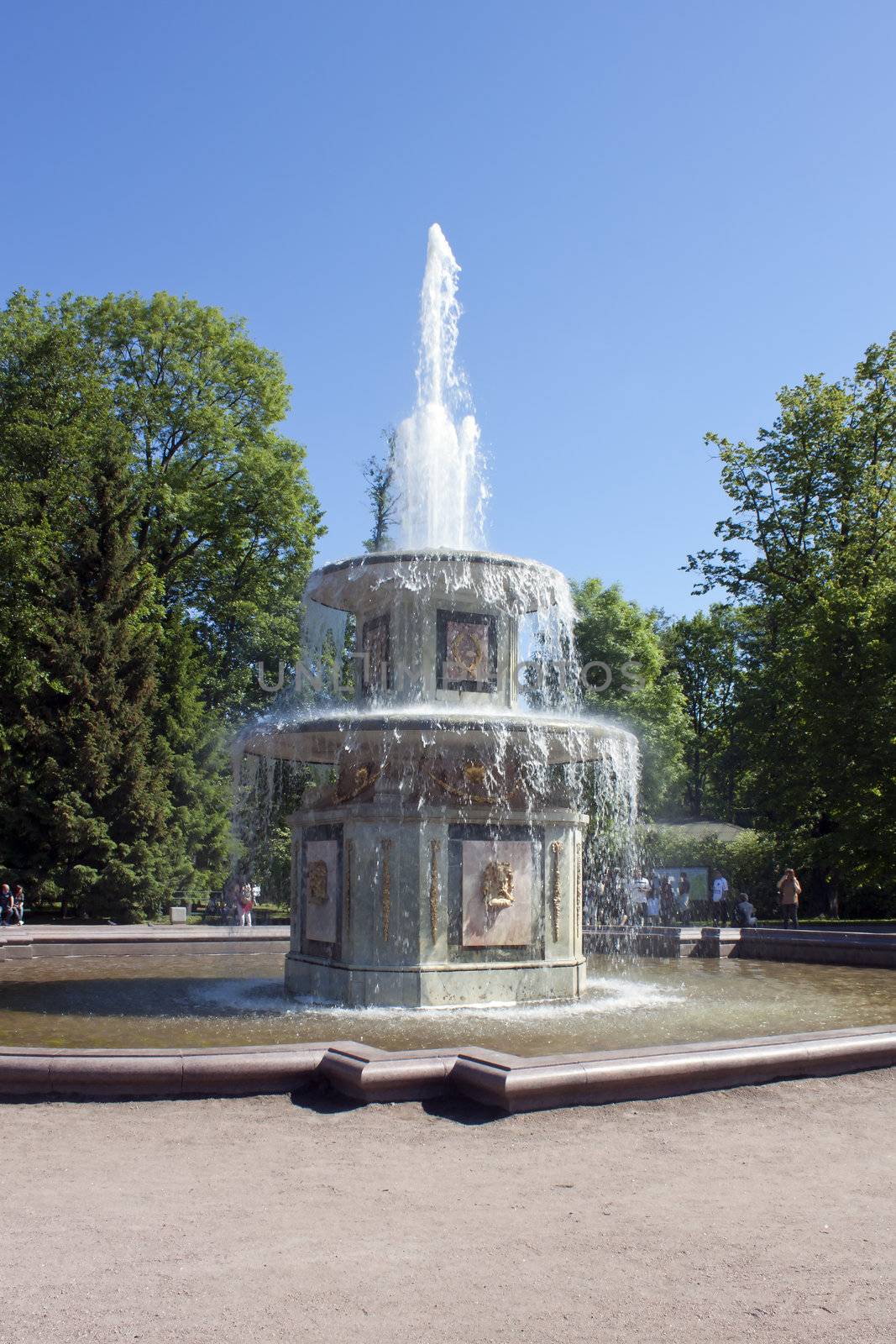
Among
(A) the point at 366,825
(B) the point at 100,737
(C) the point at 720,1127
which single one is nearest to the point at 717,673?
(B) the point at 100,737

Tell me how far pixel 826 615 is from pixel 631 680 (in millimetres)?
9351

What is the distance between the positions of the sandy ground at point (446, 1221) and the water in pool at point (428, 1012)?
7.33 ft

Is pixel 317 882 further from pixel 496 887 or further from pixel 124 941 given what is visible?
pixel 124 941

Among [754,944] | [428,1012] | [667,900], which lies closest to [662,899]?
[667,900]

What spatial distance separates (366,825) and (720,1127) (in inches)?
237

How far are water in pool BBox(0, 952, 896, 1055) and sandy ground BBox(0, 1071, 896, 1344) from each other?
2233mm

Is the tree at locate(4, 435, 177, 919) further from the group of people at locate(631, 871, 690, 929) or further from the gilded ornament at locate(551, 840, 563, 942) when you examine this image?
the gilded ornament at locate(551, 840, 563, 942)

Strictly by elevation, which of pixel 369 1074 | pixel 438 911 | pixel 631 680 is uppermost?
pixel 631 680

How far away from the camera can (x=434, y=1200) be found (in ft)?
19.6

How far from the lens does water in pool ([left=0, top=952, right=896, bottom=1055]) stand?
33.8 ft

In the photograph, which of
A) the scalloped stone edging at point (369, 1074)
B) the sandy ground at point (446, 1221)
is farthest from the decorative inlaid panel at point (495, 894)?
the sandy ground at point (446, 1221)

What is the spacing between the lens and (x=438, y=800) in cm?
1302

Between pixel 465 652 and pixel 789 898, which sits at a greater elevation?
pixel 465 652

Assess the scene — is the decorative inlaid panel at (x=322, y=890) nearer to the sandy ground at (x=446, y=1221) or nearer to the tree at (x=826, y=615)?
the sandy ground at (x=446, y=1221)
